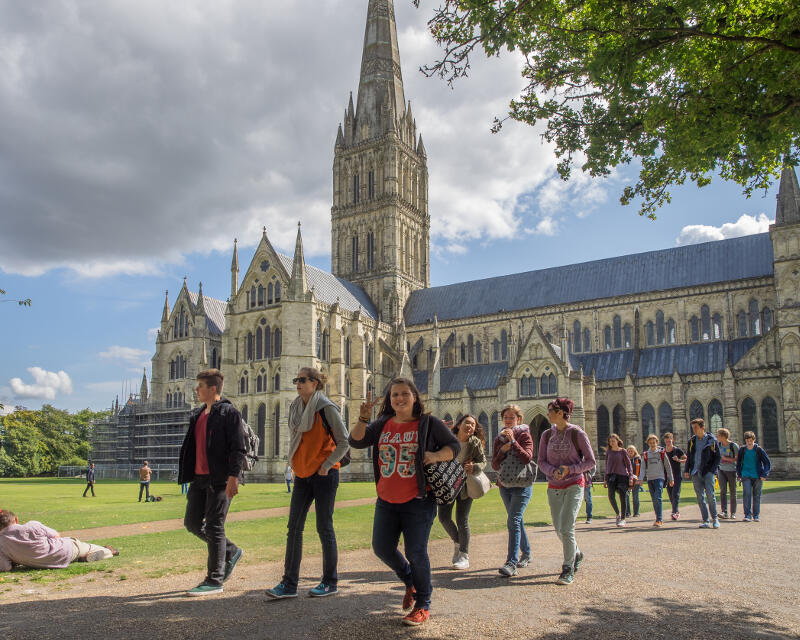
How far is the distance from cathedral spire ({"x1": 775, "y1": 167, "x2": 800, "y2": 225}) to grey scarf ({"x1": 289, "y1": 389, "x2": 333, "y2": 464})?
41617 mm

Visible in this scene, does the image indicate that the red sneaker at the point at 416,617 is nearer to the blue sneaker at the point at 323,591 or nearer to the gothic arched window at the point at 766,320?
the blue sneaker at the point at 323,591

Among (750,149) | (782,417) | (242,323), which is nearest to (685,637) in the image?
(750,149)

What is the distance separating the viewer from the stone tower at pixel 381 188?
2366 inches

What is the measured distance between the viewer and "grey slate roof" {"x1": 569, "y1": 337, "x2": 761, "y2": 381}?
4353 centimetres

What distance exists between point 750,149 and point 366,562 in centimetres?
806

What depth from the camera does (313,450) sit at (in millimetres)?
7164

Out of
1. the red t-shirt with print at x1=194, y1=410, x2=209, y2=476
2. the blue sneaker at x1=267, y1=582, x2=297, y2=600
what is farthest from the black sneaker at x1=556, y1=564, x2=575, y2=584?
the red t-shirt with print at x1=194, y1=410, x2=209, y2=476

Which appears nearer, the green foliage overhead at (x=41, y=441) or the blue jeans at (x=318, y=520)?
the blue jeans at (x=318, y=520)

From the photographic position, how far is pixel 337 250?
206 ft

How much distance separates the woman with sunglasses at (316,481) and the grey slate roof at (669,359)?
3919 centimetres

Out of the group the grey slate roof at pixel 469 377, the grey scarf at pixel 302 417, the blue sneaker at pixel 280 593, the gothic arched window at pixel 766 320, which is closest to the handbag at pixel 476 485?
the grey scarf at pixel 302 417

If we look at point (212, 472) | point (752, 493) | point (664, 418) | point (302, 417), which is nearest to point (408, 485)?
point (302, 417)

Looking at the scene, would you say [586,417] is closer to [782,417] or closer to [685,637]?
[782,417]

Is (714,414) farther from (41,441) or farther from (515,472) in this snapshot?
(41,441)
